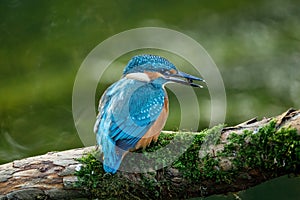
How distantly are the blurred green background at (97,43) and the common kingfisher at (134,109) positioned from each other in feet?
4.29

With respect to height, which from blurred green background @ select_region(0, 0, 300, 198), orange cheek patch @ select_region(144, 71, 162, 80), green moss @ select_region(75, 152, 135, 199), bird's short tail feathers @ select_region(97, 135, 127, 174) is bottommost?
green moss @ select_region(75, 152, 135, 199)

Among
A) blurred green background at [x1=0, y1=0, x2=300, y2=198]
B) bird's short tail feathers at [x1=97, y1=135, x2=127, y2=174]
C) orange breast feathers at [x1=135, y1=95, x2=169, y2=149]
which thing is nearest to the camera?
bird's short tail feathers at [x1=97, y1=135, x2=127, y2=174]

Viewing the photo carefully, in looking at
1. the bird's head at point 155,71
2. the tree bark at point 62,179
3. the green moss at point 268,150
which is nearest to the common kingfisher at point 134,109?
the bird's head at point 155,71

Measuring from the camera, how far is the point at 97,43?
484cm

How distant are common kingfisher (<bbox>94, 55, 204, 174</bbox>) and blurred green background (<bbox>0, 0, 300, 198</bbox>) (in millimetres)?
1308

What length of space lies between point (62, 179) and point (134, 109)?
0.37 metres

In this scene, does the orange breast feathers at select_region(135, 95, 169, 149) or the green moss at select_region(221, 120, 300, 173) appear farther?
the orange breast feathers at select_region(135, 95, 169, 149)

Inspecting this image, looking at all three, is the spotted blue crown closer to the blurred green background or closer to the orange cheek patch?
the orange cheek patch

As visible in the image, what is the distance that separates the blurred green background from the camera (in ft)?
14.0

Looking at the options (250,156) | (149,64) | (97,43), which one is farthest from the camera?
(97,43)

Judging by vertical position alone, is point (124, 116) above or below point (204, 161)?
above

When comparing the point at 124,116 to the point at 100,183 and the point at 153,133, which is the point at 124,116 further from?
the point at 100,183

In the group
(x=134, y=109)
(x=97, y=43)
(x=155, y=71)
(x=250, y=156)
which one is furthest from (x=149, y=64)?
(x=97, y=43)

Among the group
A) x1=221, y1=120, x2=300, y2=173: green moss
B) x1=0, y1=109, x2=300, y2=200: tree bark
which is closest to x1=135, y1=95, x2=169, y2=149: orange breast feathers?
x1=0, y1=109, x2=300, y2=200: tree bark
